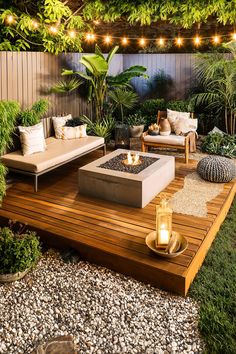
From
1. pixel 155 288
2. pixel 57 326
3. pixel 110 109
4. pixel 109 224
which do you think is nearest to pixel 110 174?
pixel 109 224

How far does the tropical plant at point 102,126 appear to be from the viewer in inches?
297

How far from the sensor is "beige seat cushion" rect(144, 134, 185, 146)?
258 inches

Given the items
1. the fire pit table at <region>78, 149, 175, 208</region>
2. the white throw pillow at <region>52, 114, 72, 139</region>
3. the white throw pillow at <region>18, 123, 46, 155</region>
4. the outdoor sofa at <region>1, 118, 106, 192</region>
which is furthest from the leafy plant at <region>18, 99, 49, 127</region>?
the fire pit table at <region>78, 149, 175, 208</region>

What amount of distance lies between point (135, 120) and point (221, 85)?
2181 mm

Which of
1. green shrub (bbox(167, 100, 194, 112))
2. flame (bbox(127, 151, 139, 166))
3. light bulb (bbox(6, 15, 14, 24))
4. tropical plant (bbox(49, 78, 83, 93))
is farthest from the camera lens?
green shrub (bbox(167, 100, 194, 112))

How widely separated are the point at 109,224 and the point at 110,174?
2.69ft

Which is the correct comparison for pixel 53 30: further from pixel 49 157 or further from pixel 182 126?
pixel 182 126

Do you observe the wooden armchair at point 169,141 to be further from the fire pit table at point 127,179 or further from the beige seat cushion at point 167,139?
the fire pit table at point 127,179

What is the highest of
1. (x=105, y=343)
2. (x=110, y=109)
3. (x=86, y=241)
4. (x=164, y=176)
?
(x=110, y=109)

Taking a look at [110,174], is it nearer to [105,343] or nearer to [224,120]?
[105,343]

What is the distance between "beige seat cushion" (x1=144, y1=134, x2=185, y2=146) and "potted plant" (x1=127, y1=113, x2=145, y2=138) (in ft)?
5.45

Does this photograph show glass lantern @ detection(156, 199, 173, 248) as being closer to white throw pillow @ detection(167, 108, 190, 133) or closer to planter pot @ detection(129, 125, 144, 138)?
white throw pillow @ detection(167, 108, 190, 133)

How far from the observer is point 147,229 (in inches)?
159

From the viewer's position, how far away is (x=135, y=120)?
866 cm
